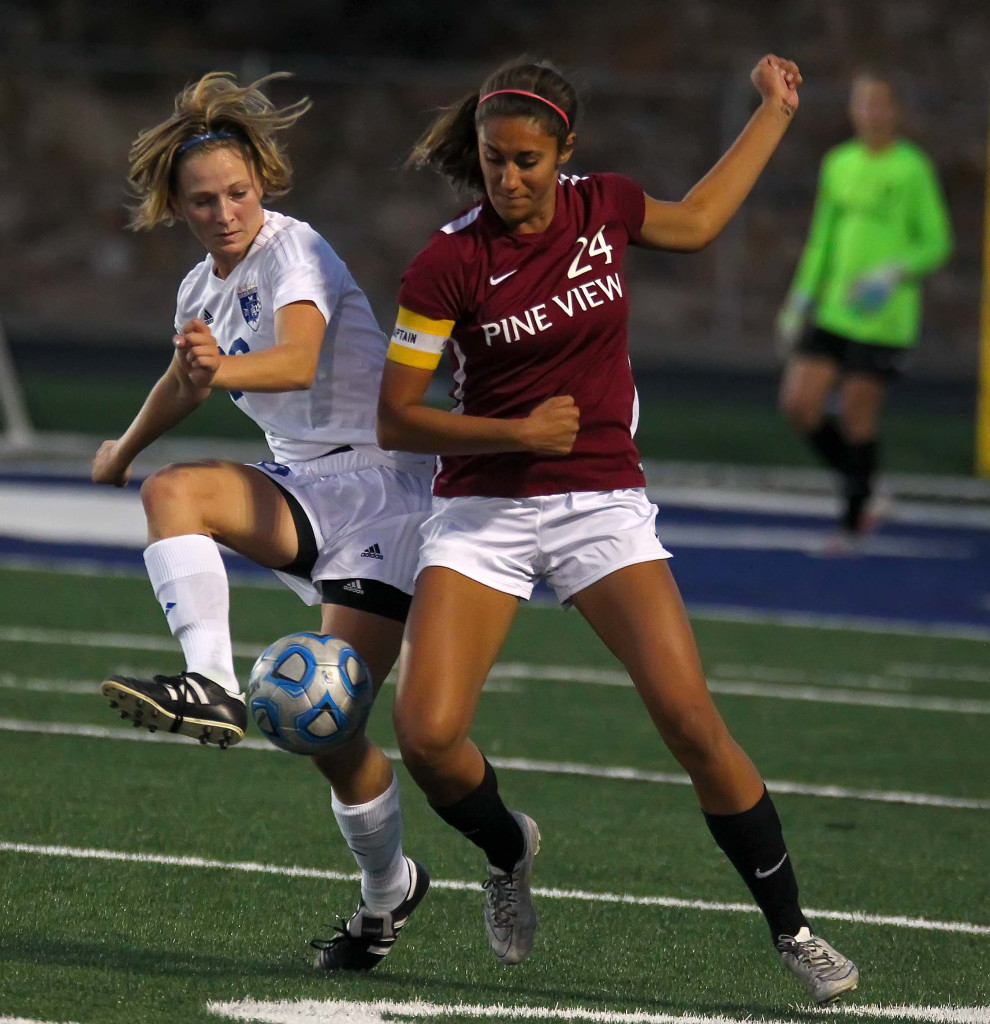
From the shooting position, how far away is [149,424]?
4.58 meters

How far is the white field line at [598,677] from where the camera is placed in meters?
8.42

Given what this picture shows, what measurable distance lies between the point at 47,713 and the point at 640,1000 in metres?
3.84

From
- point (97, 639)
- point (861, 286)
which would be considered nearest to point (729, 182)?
point (97, 639)

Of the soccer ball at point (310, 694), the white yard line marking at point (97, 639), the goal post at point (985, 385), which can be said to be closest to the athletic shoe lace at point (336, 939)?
the soccer ball at point (310, 694)

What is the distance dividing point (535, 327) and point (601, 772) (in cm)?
309

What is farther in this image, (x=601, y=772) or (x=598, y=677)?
(x=598, y=677)

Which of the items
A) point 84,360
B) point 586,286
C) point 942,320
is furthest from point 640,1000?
point 942,320

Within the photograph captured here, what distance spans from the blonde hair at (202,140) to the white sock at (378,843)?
1.48 meters

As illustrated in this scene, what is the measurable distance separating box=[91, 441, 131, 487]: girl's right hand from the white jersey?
33cm

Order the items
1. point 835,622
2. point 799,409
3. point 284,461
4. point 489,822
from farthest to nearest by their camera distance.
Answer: point 799,409, point 835,622, point 284,461, point 489,822

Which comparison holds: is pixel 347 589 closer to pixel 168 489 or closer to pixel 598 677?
pixel 168 489

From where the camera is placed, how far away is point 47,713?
7566 millimetres

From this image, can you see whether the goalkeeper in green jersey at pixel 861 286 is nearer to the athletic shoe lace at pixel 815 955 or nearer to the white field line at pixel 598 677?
the white field line at pixel 598 677

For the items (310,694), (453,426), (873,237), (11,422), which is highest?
(453,426)
